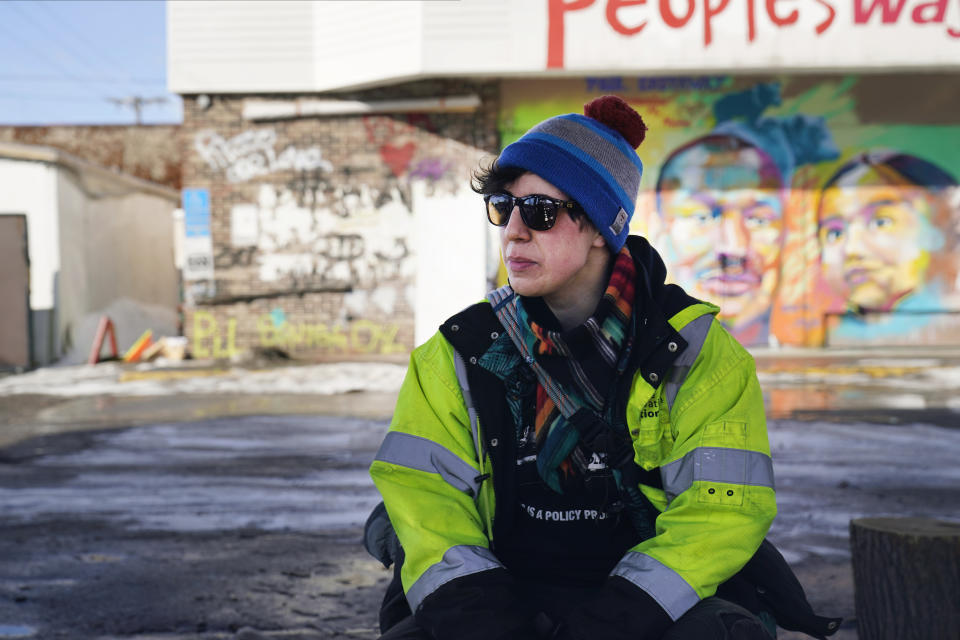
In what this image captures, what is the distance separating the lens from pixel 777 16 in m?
13.3

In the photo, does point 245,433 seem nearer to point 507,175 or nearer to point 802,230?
point 507,175

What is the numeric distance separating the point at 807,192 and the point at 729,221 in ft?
4.23

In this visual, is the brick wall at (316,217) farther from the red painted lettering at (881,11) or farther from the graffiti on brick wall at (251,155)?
the red painted lettering at (881,11)

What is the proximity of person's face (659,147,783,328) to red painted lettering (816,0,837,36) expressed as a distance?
2.02m

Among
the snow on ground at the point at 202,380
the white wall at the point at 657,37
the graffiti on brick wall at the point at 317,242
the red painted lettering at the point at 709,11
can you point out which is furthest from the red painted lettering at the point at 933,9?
the snow on ground at the point at 202,380

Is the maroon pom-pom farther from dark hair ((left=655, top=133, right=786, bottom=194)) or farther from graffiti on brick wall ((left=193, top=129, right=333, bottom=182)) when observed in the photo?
graffiti on brick wall ((left=193, top=129, right=333, bottom=182))

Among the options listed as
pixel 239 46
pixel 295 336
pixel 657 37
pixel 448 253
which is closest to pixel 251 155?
pixel 239 46

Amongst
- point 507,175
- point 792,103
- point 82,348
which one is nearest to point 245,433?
point 507,175

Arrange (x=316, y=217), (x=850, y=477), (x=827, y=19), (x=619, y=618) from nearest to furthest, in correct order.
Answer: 1. (x=619, y=618)
2. (x=850, y=477)
3. (x=827, y=19)
4. (x=316, y=217)

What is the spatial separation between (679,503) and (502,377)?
0.52m

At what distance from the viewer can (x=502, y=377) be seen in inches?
89.0

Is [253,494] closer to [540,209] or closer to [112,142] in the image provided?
[540,209]

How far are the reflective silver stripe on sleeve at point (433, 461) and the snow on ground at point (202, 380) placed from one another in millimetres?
8706

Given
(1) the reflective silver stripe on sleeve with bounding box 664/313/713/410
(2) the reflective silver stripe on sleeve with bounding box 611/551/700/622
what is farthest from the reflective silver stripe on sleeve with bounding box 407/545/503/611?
(1) the reflective silver stripe on sleeve with bounding box 664/313/713/410
